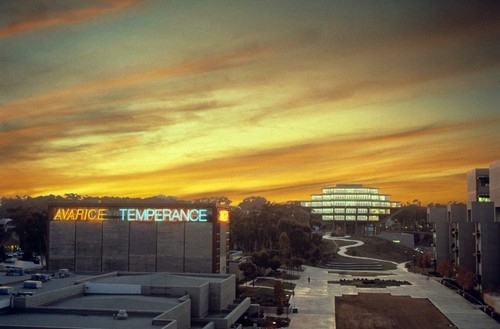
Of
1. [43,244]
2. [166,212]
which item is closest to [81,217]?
[166,212]

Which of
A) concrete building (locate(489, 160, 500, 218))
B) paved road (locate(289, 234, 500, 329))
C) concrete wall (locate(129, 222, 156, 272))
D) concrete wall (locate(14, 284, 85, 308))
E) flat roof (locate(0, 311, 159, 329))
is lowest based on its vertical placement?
paved road (locate(289, 234, 500, 329))

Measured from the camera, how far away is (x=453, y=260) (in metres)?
156

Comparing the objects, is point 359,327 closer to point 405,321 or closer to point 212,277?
point 405,321

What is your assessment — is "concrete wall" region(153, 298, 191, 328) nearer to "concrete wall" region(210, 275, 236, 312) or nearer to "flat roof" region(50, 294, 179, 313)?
"flat roof" region(50, 294, 179, 313)

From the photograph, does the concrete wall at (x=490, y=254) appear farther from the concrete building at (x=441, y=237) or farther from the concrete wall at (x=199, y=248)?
the concrete wall at (x=199, y=248)

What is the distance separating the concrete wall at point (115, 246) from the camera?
106312 millimetres

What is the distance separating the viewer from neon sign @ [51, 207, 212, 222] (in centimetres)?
10550

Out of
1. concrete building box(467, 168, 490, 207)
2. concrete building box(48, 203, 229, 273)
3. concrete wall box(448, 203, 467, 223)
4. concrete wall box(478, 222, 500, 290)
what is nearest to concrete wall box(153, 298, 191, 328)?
concrete building box(48, 203, 229, 273)

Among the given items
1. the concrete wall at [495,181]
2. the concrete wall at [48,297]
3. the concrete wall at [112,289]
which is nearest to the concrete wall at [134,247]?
the concrete wall at [112,289]

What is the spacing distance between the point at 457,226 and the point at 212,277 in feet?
272

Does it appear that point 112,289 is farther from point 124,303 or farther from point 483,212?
point 483,212

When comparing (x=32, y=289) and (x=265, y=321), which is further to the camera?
(x=265, y=321)

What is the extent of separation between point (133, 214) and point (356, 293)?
5318cm

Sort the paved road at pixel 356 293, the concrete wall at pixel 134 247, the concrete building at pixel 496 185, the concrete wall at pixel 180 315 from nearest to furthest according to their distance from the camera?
1. the concrete wall at pixel 180 315
2. the paved road at pixel 356 293
3. the concrete wall at pixel 134 247
4. the concrete building at pixel 496 185
